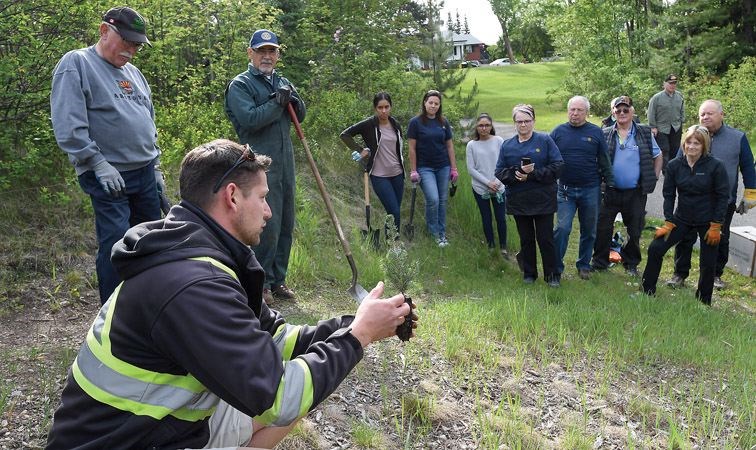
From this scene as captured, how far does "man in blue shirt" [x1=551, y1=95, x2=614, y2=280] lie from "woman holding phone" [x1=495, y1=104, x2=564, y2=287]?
1.63 feet

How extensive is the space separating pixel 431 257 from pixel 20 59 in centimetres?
462

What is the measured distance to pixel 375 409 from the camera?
366 cm

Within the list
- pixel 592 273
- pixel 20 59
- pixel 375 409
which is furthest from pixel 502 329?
pixel 20 59

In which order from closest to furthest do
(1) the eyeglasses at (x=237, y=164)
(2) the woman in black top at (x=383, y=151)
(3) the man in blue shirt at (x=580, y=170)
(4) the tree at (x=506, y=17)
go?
(1) the eyeglasses at (x=237, y=164), (3) the man in blue shirt at (x=580, y=170), (2) the woman in black top at (x=383, y=151), (4) the tree at (x=506, y=17)

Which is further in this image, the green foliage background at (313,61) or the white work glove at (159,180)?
the green foliage background at (313,61)

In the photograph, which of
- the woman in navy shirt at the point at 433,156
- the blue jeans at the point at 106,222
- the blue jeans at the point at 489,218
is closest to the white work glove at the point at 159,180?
the blue jeans at the point at 106,222

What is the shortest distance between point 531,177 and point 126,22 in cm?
410

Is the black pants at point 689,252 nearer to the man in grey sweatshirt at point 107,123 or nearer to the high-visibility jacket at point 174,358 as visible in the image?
the man in grey sweatshirt at point 107,123

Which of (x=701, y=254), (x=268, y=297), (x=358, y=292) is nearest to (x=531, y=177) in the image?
(x=701, y=254)

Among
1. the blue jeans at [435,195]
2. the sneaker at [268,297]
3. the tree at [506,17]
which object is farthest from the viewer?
the tree at [506,17]

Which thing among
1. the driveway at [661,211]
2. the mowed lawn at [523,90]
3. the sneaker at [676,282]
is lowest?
the mowed lawn at [523,90]

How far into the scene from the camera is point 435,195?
814 cm

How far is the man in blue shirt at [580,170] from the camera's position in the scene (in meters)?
7.23

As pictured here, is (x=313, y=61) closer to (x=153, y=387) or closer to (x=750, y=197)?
(x=750, y=197)
